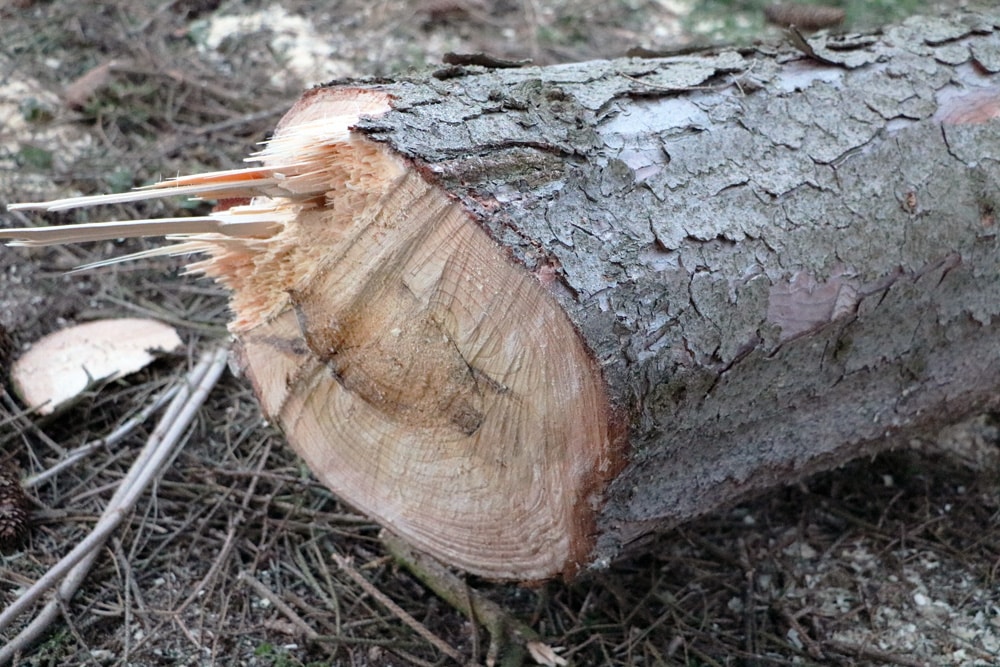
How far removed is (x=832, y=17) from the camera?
411 centimetres

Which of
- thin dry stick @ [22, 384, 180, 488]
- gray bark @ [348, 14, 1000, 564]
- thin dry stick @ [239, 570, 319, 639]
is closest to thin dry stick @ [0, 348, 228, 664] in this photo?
thin dry stick @ [22, 384, 180, 488]

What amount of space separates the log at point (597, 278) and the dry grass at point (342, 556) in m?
0.36

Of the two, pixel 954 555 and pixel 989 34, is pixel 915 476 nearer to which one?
pixel 954 555

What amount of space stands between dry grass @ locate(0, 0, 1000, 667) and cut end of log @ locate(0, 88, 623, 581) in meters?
0.36

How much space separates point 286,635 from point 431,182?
110 cm

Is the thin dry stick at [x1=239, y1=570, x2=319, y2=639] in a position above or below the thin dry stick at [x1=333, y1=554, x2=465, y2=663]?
above

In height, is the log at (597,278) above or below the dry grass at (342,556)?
above

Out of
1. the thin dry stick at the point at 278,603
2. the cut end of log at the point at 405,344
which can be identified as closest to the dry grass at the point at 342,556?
the thin dry stick at the point at 278,603

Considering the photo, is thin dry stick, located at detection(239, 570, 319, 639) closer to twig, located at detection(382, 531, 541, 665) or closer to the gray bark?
twig, located at detection(382, 531, 541, 665)

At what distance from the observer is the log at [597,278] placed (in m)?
1.43

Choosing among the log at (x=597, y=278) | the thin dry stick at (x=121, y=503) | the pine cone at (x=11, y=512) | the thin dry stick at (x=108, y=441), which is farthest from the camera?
the thin dry stick at (x=108, y=441)

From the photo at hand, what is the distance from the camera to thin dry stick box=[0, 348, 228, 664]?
1822mm

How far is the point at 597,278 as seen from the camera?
4.54 ft

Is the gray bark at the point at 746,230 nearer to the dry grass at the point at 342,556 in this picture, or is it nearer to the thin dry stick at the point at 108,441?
the dry grass at the point at 342,556
